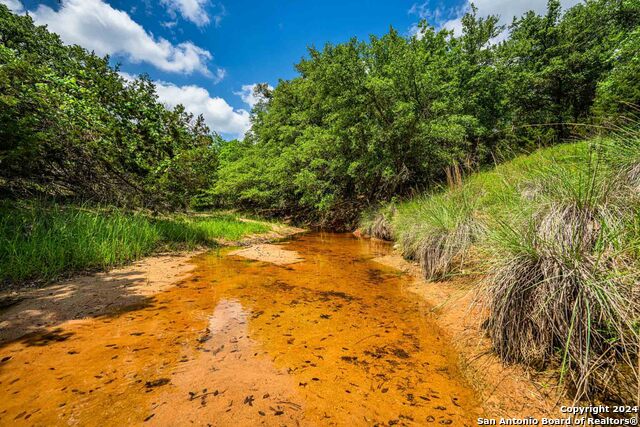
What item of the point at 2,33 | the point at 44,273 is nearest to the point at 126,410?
the point at 44,273

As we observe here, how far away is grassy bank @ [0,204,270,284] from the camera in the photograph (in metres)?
3.56

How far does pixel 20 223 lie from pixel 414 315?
252 inches

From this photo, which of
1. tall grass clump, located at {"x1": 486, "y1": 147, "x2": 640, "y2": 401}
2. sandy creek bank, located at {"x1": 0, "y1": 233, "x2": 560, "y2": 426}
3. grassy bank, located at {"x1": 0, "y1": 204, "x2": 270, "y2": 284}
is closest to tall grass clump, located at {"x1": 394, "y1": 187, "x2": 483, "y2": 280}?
sandy creek bank, located at {"x1": 0, "y1": 233, "x2": 560, "y2": 426}

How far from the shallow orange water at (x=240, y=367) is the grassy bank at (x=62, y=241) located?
2.02 meters

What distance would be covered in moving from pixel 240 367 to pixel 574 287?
237 cm

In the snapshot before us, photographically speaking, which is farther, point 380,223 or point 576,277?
point 380,223

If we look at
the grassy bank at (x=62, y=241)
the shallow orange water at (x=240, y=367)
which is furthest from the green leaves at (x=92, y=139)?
the shallow orange water at (x=240, y=367)

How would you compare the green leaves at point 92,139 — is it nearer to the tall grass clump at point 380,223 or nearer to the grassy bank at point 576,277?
the tall grass clump at point 380,223

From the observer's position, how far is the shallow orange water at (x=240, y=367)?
1.42 meters

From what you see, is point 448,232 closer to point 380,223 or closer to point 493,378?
point 493,378

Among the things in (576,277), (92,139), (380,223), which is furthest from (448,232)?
(92,139)

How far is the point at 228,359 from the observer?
1.94 metres

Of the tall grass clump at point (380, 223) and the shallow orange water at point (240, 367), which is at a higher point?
the tall grass clump at point (380, 223)

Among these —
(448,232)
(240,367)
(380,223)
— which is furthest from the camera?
(380,223)
